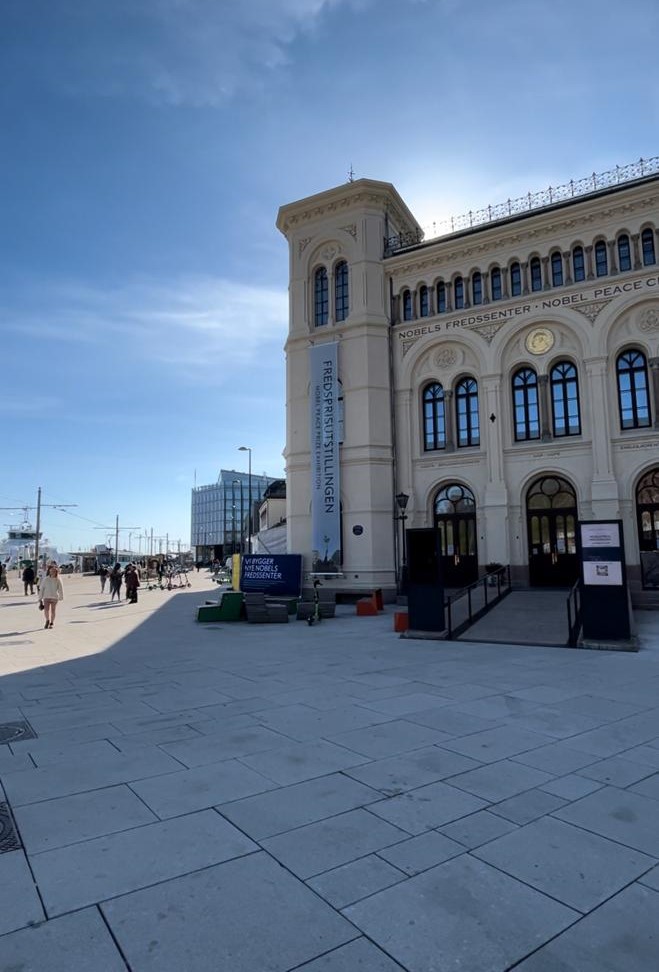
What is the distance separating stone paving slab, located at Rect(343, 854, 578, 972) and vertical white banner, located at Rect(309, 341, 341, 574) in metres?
20.5

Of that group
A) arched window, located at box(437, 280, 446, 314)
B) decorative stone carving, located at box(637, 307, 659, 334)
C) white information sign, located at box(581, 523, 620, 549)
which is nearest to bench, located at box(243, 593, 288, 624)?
white information sign, located at box(581, 523, 620, 549)

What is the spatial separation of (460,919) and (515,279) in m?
23.5

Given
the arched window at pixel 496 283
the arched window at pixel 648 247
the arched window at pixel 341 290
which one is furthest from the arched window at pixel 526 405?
the arched window at pixel 341 290

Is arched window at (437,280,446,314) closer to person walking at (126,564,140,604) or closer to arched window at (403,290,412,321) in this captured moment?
arched window at (403,290,412,321)

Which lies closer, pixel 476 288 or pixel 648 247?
pixel 648 247

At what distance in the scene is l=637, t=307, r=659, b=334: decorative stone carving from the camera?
20.6m

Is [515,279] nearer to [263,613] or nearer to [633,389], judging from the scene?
[633,389]

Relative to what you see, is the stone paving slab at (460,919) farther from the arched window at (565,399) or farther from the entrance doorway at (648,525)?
the arched window at (565,399)

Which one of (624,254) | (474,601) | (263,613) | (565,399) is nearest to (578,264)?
(624,254)

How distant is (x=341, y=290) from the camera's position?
26.3 metres

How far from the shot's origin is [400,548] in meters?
24.0

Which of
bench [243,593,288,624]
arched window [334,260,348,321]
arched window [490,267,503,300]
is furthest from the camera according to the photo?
arched window [334,260,348,321]

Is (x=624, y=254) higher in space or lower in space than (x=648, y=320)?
higher

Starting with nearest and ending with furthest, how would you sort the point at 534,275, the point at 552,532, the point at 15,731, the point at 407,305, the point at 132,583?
the point at 15,731 < the point at 552,532 < the point at 534,275 < the point at 407,305 < the point at 132,583
